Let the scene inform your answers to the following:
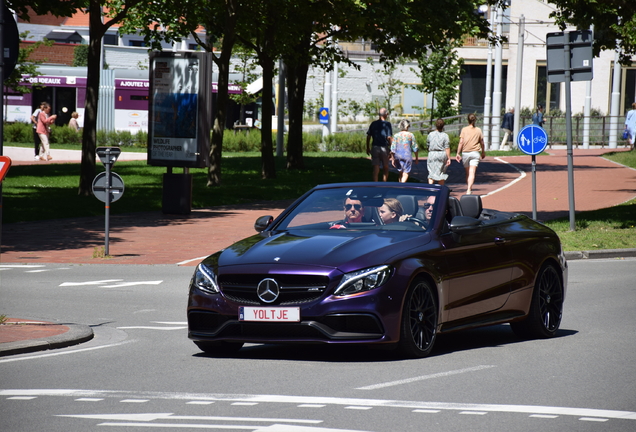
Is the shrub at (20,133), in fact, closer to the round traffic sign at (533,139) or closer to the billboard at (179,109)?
the billboard at (179,109)

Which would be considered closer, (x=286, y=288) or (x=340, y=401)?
(x=340, y=401)

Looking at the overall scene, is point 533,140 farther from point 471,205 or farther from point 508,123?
point 508,123

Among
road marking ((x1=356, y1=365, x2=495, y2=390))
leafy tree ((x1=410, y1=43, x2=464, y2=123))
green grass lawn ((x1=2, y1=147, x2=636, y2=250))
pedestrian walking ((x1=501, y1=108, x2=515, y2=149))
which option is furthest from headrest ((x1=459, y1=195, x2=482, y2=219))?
leafy tree ((x1=410, y1=43, x2=464, y2=123))

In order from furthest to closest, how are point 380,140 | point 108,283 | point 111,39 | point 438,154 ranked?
point 111,39 < point 380,140 < point 438,154 < point 108,283

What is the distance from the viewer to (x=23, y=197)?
24.5 m

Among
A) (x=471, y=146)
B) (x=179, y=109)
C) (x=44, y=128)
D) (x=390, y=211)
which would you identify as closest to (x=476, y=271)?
(x=390, y=211)

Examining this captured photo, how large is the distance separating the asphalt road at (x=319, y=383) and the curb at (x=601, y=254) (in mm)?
6157

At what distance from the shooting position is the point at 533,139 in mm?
19531

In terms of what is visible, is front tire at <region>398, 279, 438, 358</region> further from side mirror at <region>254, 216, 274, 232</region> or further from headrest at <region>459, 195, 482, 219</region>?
side mirror at <region>254, 216, 274, 232</region>

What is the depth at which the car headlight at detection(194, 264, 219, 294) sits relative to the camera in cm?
809

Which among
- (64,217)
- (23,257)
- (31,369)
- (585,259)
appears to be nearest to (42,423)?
(31,369)

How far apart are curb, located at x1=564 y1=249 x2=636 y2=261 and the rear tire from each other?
377 inches

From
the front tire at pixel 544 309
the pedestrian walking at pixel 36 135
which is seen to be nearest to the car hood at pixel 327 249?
the front tire at pixel 544 309

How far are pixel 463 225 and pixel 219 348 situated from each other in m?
2.11
